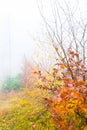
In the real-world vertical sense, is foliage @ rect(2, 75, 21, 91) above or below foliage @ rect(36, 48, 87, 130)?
above

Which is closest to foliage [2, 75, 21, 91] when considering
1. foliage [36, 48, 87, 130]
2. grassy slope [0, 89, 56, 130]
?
grassy slope [0, 89, 56, 130]

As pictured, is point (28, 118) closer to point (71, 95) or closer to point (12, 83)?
point (71, 95)

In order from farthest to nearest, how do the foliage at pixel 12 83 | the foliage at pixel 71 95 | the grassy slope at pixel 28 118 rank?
the foliage at pixel 12 83, the grassy slope at pixel 28 118, the foliage at pixel 71 95

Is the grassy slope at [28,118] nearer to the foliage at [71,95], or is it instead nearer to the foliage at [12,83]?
the foliage at [71,95]

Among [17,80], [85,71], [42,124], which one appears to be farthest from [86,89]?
[17,80]

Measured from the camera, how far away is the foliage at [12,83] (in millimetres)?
34156

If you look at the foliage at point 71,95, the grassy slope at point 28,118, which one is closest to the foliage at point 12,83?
the grassy slope at point 28,118

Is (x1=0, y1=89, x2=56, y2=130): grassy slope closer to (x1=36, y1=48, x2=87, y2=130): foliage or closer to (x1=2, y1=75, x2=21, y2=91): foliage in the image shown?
(x1=36, y1=48, x2=87, y2=130): foliage

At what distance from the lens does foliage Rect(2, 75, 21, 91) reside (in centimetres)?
3416

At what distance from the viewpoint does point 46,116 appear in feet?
30.0

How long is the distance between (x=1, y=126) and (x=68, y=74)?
461cm

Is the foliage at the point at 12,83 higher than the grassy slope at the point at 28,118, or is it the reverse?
the foliage at the point at 12,83

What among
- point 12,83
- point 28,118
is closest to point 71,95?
point 28,118

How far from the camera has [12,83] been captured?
34.5 meters
